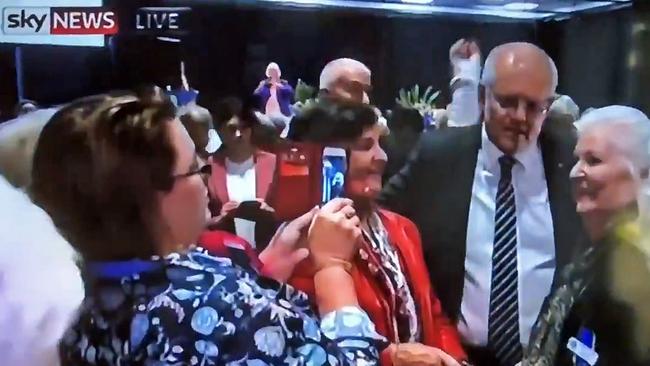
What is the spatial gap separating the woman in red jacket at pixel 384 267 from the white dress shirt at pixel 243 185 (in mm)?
83

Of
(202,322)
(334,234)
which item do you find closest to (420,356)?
(334,234)

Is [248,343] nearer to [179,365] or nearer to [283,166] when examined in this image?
[179,365]

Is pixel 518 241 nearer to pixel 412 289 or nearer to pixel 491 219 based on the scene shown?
pixel 491 219

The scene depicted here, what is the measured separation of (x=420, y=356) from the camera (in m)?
1.18

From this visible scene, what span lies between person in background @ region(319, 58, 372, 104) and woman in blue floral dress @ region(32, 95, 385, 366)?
15 cm

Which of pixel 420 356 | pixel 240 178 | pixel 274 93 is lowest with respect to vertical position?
pixel 420 356

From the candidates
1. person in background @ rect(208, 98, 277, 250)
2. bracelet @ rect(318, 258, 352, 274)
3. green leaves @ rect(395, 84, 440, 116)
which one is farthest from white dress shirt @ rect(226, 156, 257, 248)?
green leaves @ rect(395, 84, 440, 116)

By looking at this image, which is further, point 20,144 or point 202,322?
point 20,144

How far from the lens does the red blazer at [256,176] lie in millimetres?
1166

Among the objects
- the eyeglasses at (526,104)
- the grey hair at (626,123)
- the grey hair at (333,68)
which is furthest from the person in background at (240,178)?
the grey hair at (626,123)

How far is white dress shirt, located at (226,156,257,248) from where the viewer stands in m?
1.17

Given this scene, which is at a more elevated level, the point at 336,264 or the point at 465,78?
the point at 465,78

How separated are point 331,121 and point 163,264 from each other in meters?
0.29

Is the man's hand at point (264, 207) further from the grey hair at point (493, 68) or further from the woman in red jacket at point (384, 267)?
the grey hair at point (493, 68)
